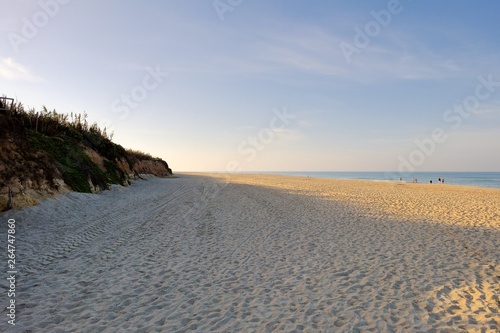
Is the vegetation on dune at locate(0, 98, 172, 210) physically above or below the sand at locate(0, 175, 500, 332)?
above

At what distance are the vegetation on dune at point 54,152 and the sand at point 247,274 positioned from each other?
1.83 m

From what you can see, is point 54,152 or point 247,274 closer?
point 247,274

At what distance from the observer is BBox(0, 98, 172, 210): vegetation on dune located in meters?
12.3

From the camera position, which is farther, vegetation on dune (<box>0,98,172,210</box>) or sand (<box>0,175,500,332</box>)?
vegetation on dune (<box>0,98,172,210</box>)

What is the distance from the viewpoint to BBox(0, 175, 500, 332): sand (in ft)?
17.1

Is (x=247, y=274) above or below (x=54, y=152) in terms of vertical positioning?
below

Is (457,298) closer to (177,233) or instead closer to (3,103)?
(177,233)

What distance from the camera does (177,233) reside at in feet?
37.4

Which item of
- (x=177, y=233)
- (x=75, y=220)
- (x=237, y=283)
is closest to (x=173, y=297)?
(x=237, y=283)

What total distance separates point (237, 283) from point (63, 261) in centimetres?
469

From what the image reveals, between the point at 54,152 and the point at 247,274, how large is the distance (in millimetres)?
16259

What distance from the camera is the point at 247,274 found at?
7.41 m

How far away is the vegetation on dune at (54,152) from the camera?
12.3 metres

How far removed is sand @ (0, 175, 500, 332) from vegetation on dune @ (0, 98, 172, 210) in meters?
1.83
